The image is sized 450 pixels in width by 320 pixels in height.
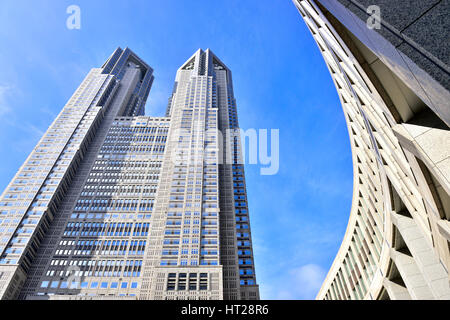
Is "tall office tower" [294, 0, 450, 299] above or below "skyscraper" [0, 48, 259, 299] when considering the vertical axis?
below

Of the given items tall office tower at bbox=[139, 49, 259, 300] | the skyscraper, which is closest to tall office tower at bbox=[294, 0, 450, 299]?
tall office tower at bbox=[139, 49, 259, 300]

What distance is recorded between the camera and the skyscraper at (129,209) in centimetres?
5694

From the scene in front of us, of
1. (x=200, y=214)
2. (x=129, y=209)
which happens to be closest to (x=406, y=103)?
(x=200, y=214)

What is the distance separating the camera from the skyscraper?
56938mm

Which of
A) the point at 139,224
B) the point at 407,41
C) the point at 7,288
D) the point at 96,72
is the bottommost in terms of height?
the point at 407,41

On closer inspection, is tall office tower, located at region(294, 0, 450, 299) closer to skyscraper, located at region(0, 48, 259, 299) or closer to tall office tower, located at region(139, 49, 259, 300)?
tall office tower, located at region(139, 49, 259, 300)

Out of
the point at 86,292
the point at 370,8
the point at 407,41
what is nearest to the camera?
the point at 407,41

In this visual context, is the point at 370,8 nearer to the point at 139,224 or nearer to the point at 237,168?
the point at 139,224

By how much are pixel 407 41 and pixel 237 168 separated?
87650 millimetres

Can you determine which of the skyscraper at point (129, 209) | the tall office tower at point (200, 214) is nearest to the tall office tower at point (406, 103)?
the tall office tower at point (200, 214)

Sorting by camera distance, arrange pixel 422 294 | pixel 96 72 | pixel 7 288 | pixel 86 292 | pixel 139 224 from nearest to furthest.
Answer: pixel 422 294 → pixel 7 288 → pixel 86 292 → pixel 139 224 → pixel 96 72

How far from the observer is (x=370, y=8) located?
5.63 meters
